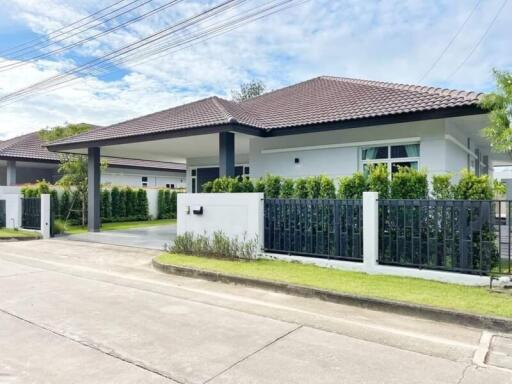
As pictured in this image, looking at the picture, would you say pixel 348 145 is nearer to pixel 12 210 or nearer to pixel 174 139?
pixel 174 139

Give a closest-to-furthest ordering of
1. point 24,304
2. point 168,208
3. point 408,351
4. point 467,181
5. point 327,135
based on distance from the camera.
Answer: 1. point 408,351
2. point 24,304
3. point 467,181
4. point 327,135
5. point 168,208

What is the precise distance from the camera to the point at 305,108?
546 inches

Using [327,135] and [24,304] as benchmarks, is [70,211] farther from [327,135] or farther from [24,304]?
[24,304]

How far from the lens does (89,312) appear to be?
578cm

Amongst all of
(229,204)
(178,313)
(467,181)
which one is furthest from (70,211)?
(467,181)

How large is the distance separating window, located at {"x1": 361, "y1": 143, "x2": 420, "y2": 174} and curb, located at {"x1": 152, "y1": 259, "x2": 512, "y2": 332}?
5.33 meters

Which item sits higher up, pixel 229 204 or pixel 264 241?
pixel 229 204

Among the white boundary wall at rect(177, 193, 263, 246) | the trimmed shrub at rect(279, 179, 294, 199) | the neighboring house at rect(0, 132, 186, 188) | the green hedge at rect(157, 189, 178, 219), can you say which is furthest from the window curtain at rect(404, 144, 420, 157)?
the neighboring house at rect(0, 132, 186, 188)

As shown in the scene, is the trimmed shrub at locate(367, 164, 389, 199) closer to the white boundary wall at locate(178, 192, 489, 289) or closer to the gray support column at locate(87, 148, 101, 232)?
the white boundary wall at locate(178, 192, 489, 289)

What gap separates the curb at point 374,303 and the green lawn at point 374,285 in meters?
0.12

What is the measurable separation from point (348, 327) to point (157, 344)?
7.73 feet

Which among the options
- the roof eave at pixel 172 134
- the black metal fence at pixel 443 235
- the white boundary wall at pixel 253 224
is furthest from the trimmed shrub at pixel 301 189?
the roof eave at pixel 172 134

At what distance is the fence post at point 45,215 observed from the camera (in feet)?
52.2

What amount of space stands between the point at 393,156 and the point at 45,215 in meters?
12.9
